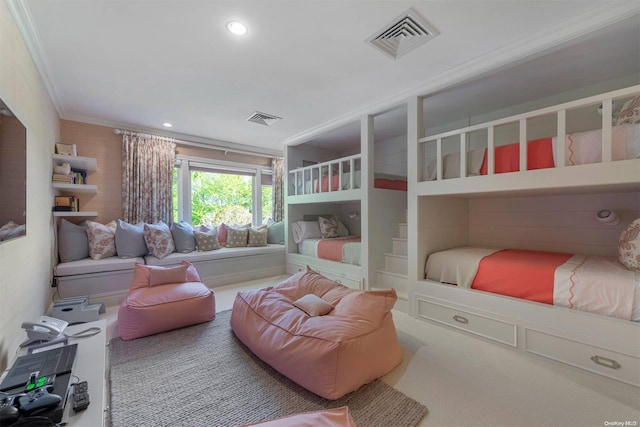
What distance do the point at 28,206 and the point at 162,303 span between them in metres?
1.20

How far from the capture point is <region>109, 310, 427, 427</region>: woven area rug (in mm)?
1360

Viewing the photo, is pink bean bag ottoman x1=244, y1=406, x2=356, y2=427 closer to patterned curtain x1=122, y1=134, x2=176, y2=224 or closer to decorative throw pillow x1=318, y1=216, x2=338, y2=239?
decorative throw pillow x1=318, y1=216, x2=338, y2=239

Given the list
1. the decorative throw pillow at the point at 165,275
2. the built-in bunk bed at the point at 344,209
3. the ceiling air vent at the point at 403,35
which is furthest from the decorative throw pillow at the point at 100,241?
the ceiling air vent at the point at 403,35

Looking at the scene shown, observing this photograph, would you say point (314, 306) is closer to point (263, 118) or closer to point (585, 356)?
point (585, 356)

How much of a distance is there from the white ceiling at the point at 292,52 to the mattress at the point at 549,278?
5.59 ft

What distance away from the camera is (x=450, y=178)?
2.54 m

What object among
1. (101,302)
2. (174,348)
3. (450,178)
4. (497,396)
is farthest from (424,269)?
(101,302)

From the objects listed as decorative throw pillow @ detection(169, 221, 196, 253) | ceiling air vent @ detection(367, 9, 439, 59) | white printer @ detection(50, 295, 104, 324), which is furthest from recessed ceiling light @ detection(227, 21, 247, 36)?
decorative throw pillow @ detection(169, 221, 196, 253)

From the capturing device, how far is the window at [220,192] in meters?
4.38

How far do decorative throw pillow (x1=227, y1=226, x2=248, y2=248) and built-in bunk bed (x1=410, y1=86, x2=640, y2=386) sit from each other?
9.46ft

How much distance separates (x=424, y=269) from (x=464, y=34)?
2.13 m

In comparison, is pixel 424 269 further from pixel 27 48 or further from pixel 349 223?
pixel 27 48

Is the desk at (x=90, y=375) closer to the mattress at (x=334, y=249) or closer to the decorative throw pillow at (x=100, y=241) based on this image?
the decorative throw pillow at (x=100, y=241)

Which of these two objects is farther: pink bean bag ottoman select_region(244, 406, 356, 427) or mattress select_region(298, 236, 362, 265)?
mattress select_region(298, 236, 362, 265)
